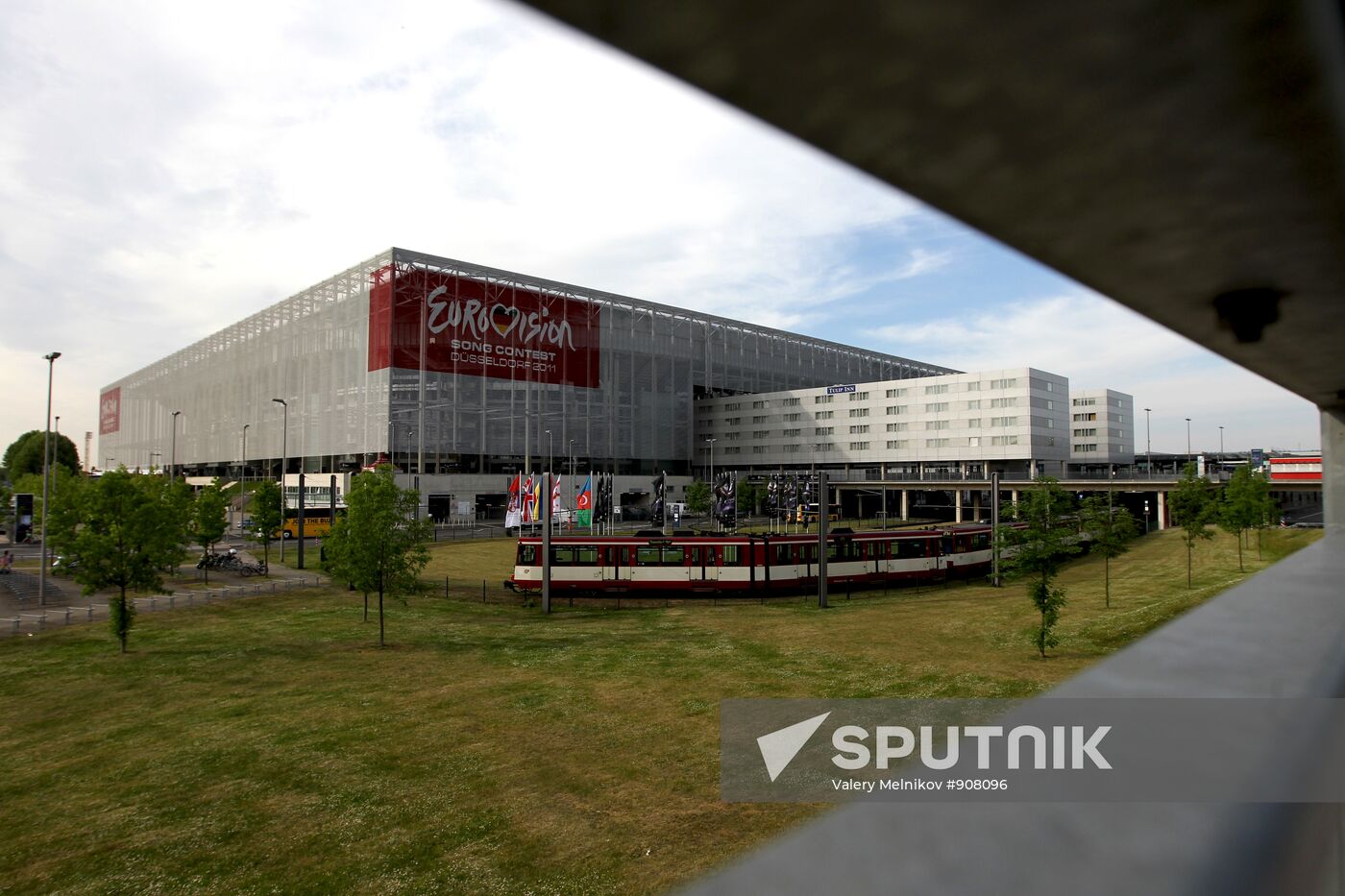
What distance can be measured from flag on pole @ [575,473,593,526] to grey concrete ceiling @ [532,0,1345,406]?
29261mm

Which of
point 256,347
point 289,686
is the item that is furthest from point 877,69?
point 256,347

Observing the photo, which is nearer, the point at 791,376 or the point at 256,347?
the point at 256,347

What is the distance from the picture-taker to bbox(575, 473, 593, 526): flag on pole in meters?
31.5

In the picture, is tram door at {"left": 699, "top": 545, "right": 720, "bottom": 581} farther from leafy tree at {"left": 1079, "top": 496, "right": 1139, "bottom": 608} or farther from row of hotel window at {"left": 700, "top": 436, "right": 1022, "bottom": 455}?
row of hotel window at {"left": 700, "top": 436, "right": 1022, "bottom": 455}

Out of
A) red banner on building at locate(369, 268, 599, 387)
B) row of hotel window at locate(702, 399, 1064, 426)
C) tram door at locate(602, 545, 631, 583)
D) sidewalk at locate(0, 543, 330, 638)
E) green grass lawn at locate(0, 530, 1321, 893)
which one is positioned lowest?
green grass lawn at locate(0, 530, 1321, 893)

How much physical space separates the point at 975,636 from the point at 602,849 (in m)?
14.2

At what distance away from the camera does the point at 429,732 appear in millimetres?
12352

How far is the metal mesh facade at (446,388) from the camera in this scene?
60969 mm

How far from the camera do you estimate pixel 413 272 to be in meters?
59.4

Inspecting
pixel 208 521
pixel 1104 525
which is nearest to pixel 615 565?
pixel 1104 525

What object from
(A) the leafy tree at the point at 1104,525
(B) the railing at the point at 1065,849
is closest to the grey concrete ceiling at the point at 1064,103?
(B) the railing at the point at 1065,849

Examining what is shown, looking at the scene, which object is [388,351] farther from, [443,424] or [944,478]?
[944,478]

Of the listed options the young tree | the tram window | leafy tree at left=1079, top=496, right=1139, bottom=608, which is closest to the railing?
leafy tree at left=1079, top=496, right=1139, bottom=608

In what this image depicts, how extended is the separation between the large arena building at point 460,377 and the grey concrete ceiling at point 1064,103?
52662mm
